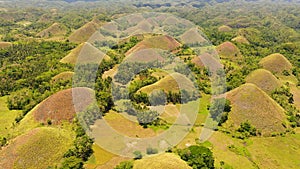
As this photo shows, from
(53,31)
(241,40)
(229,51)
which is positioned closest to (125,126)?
(229,51)

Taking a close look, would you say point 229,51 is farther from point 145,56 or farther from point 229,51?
point 145,56

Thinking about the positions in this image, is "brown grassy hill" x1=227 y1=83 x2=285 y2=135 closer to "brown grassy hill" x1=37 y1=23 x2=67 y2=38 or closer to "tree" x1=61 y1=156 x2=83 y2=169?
"tree" x1=61 y1=156 x2=83 y2=169

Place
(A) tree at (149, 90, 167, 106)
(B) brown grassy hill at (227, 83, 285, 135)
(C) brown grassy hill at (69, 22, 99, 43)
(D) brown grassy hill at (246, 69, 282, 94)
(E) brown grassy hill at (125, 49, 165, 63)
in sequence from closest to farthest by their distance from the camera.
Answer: (B) brown grassy hill at (227, 83, 285, 135) < (A) tree at (149, 90, 167, 106) < (D) brown grassy hill at (246, 69, 282, 94) < (E) brown grassy hill at (125, 49, 165, 63) < (C) brown grassy hill at (69, 22, 99, 43)

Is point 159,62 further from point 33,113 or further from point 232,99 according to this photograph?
point 33,113

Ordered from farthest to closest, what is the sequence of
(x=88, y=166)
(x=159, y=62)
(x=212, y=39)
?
(x=212, y=39) → (x=159, y=62) → (x=88, y=166)

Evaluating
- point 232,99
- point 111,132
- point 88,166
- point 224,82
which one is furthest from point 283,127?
point 88,166

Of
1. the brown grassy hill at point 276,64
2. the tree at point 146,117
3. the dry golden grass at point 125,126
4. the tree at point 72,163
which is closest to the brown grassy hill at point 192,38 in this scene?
the brown grassy hill at point 276,64

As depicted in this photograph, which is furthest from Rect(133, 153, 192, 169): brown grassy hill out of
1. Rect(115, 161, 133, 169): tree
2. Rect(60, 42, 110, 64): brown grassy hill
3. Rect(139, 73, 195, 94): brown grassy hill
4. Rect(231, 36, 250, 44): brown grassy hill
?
Rect(231, 36, 250, 44): brown grassy hill
